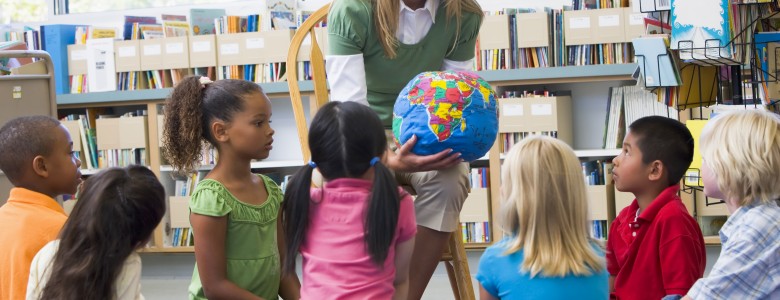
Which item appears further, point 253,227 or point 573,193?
point 253,227

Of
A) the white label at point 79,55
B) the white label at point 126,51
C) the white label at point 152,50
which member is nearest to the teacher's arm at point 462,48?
the white label at point 152,50

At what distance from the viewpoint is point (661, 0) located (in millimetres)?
2570

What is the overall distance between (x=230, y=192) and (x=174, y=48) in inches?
123

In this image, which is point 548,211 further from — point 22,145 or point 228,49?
point 228,49

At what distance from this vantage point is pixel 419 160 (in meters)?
2.12

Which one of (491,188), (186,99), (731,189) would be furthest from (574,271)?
(491,188)

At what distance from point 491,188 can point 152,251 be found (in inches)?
73.2

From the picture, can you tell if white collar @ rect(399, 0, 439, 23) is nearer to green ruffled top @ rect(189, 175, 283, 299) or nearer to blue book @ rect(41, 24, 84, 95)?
green ruffled top @ rect(189, 175, 283, 299)

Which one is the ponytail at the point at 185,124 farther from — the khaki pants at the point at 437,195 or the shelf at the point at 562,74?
the shelf at the point at 562,74

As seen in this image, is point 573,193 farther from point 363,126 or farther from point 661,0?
point 661,0

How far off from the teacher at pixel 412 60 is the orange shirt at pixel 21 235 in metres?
0.76

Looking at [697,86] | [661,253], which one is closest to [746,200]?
[661,253]

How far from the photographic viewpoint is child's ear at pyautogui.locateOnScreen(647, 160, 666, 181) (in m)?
2.21

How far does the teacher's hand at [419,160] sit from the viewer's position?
211cm
